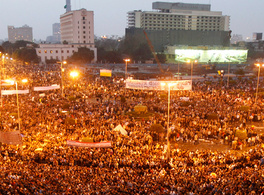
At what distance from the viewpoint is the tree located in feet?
271

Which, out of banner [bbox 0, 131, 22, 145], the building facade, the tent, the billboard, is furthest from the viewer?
the billboard

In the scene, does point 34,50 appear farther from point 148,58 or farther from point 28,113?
point 28,113

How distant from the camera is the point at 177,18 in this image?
14700 centimetres

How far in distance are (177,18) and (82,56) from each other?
258 ft

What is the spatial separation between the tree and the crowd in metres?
55.9

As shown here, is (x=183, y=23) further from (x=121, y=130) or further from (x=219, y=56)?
(x=121, y=130)

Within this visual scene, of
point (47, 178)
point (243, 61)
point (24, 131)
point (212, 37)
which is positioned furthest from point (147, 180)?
point (212, 37)

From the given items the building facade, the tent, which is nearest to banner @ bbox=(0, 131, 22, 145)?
the tent

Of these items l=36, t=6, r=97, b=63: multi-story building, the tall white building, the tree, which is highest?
the tall white building

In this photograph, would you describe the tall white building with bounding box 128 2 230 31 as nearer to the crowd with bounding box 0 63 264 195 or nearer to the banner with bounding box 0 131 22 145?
the crowd with bounding box 0 63 264 195

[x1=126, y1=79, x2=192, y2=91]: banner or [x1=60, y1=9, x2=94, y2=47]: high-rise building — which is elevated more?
[x1=60, y1=9, x2=94, y2=47]: high-rise building

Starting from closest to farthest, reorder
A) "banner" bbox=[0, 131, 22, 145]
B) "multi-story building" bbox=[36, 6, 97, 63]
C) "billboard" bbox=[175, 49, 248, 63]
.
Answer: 1. "banner" bbox=[0, 131, 22, 145]
2. "multi-story building" bbox=[36, 6, 97, 63]
3. "billboard" bbox=[175, 49, 248, 63]

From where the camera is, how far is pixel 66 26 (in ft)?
383

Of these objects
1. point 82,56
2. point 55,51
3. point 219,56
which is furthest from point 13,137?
Answer: point 219,56
